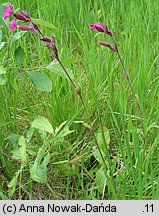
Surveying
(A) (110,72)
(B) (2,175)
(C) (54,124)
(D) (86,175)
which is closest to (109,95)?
(A) (110,72)

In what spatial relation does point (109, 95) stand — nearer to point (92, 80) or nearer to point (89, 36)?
point (92, 80)

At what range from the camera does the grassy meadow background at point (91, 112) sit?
4.28 ft

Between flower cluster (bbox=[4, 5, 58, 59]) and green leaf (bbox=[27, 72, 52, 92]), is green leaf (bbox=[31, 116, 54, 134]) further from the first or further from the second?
flower cluster (bbox=[4, 5, 58, 59])

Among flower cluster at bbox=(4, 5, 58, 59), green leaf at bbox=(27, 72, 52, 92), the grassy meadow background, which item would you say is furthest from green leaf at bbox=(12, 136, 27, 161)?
flower cluster at bbox=(4, 5, 58, 59)

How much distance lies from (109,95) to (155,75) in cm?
27

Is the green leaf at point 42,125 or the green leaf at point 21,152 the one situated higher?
the green leaf at point 42,125

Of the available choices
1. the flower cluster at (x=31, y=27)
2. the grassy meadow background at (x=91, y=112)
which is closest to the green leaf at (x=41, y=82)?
the grassy meadow background at (x=91, y=112)

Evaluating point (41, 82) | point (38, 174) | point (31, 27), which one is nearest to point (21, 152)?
point (38, 174)

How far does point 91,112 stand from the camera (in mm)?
1620

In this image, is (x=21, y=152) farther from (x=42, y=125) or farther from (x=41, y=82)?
(x=41, y=82)

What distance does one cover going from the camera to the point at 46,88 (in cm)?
134

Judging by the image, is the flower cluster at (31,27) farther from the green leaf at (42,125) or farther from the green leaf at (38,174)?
the green leaf at (38,174)

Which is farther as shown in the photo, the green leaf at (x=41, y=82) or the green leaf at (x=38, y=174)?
the green leaf at (x=41, y=82)

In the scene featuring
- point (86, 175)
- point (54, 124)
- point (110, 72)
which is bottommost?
point (86, 175)
